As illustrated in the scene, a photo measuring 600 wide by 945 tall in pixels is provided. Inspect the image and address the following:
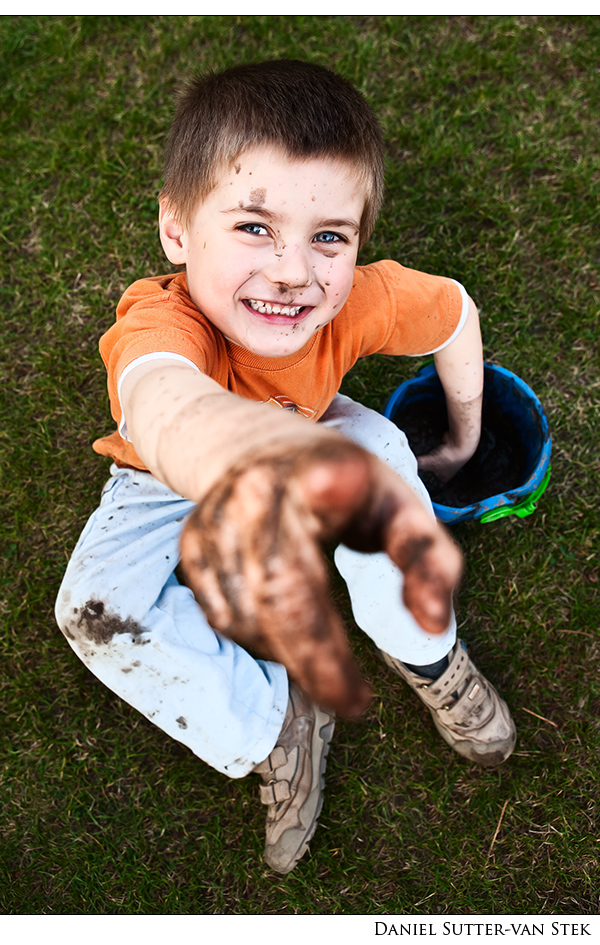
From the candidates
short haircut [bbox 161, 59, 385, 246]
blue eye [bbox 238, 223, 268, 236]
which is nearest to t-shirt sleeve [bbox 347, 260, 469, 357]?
short haircut [bbox 161, 59, 385, 246]

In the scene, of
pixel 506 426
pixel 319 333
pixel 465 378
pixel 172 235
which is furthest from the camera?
pixel 506 426

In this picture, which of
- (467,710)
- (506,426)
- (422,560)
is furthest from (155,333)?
(467,710)

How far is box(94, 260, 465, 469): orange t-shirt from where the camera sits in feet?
5.04

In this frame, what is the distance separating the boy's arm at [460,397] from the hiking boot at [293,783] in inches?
35.4

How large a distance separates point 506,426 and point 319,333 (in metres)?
0.87

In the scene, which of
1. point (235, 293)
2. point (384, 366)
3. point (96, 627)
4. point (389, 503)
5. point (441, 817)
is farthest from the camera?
point (384, 366)

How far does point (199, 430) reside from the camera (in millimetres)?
875

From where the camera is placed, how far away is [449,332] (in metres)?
1.88

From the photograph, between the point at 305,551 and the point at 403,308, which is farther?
the point at 403,308

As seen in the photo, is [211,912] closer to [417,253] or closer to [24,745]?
[24,745]

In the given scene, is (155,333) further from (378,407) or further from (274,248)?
(378,407)

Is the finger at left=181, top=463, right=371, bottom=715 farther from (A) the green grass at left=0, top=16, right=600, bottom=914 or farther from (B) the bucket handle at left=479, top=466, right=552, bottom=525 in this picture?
(A) the green grass at left=0, top=16, right=600, bottom=914
